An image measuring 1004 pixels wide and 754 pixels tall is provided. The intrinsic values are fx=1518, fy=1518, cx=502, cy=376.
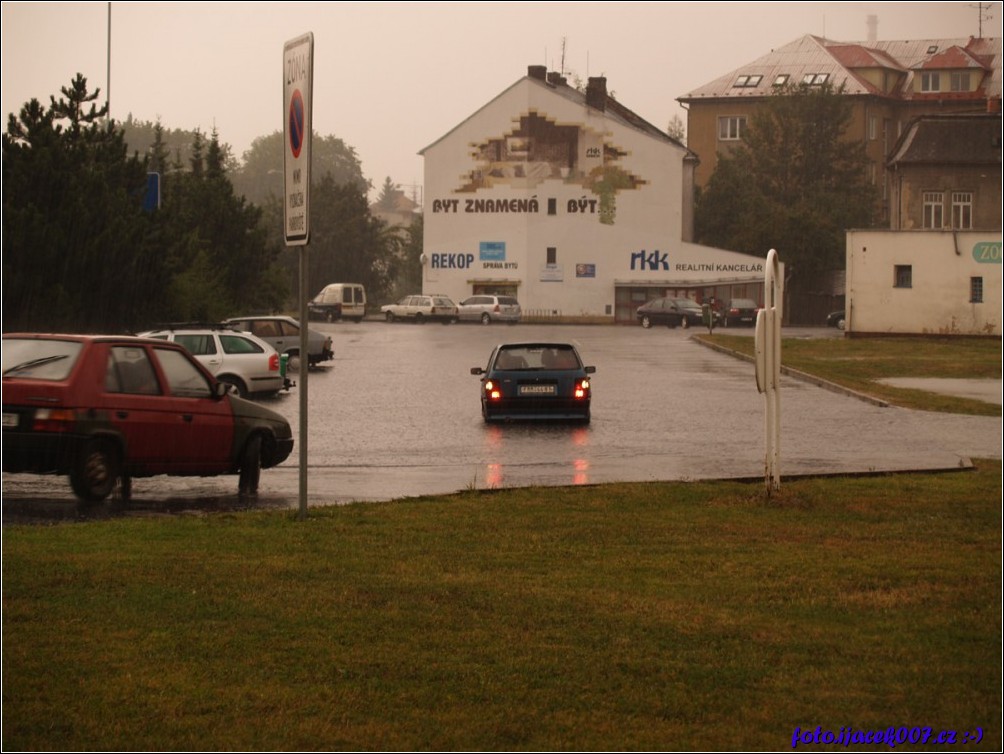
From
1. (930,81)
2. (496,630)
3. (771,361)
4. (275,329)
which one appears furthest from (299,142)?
(930,81)

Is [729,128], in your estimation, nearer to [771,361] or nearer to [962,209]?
[962,209]

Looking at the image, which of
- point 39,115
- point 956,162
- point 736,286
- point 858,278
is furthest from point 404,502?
point 736,286

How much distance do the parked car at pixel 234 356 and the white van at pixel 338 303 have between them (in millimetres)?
52491

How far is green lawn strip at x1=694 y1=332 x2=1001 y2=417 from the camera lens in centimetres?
2925

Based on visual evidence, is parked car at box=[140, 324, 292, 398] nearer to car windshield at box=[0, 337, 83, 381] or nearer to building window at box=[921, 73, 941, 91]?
car windshield at box=[0, 337, 83, 381]

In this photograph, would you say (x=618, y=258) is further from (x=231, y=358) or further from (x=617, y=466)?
(x=617, y=466)

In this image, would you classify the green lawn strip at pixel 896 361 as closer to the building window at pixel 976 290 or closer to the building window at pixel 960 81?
the building window at pixel 976 290

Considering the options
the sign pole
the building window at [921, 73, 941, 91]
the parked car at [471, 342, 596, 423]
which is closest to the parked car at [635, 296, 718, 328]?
the building window at [921, 73, 941, 91]

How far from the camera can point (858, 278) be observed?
60.0 meters

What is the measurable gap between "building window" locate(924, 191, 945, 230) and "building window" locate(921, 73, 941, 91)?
29024 millimetres

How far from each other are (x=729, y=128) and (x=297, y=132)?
374 feet

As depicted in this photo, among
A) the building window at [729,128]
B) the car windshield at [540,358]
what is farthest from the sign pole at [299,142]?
the building window at [729,128]

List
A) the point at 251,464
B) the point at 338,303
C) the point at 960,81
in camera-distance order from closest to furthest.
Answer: the point at 251,464 → the point at 338,303 → the point at 960,81

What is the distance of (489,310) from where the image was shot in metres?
81.2
